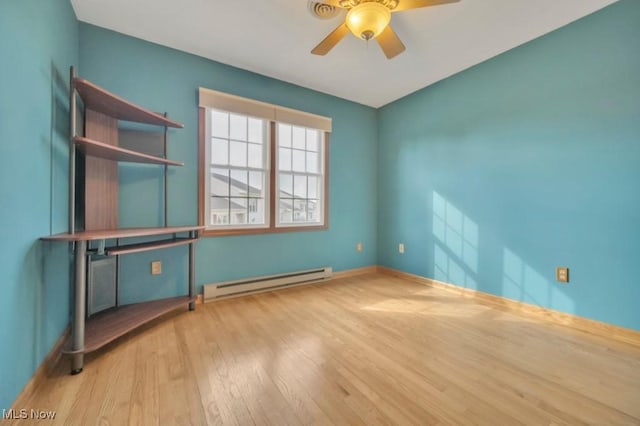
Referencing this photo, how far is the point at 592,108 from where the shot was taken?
6.69ft

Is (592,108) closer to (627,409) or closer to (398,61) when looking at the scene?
(398,61)

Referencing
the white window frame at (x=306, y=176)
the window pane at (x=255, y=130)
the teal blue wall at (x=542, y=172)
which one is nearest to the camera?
the teal blue wall at (x=542, y=172)

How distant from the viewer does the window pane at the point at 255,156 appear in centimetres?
296

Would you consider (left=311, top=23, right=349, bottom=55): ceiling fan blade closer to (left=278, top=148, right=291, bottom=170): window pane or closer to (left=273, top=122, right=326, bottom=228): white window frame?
(left=273, top=122, right=326, bottom=228): white window frame

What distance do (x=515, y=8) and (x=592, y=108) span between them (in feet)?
3.39

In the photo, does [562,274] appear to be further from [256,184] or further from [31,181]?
[31,181]

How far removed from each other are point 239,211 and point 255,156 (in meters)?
0.69

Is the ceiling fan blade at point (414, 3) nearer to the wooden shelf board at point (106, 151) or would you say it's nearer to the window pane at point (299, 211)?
the wooden shelf board at point (106, 151)

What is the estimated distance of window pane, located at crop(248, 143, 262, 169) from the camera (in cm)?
296

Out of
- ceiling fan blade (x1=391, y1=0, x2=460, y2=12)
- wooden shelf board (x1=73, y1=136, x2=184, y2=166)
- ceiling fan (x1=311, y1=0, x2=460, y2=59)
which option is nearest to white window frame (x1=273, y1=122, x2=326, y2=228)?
wooden shelf board (x1=73, y1=136, x2=184, y2=166)

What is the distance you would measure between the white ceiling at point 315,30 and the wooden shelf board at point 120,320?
7.99ft

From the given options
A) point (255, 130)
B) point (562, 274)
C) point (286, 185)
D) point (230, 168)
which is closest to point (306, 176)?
point (286, 185)

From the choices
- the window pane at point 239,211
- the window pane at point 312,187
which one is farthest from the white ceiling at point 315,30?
the window pane at point 239,211

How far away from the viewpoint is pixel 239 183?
2.89 m
